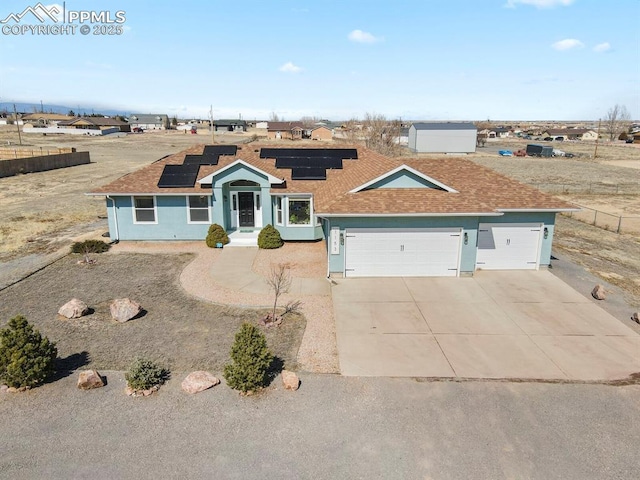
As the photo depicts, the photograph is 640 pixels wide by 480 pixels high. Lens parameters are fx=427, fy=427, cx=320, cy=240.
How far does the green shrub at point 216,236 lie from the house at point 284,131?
92972 millimetres

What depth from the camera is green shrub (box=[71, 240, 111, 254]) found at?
20141 millimetres

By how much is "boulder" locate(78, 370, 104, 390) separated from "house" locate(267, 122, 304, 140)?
10464cm

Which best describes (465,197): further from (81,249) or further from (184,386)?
(81,249)

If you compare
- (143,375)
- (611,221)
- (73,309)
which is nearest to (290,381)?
(143,375)

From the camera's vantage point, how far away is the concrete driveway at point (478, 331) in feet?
36.5

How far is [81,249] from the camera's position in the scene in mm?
20125

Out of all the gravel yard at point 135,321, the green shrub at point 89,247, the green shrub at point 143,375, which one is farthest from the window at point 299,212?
the green shrub at point 143,375

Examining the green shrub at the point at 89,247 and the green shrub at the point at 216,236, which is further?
the green shrub at the point at 216,236

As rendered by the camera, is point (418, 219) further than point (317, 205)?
No

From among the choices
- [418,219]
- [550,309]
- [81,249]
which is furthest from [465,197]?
[81,249]

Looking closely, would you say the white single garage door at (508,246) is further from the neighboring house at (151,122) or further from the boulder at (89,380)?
the neighboring house at (151,122)

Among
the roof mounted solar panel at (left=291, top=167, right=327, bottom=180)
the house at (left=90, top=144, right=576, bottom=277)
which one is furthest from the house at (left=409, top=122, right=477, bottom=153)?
the roof mounted solar panel at (left=291, top=167, right=327, bottom=180)

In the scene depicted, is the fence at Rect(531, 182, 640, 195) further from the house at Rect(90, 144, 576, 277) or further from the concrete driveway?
the concrete driveway

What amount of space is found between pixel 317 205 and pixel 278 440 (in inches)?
437
